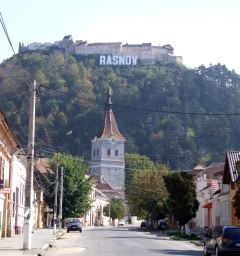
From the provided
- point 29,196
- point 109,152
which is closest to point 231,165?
point 29,196

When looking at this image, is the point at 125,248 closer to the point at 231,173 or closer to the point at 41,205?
the point at 231,173

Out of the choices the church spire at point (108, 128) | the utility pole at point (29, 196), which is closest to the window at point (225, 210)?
the utility pole at point (29, 196)

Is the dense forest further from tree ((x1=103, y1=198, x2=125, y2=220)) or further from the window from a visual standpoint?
the window

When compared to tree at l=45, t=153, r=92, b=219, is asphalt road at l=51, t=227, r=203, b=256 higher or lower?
lower

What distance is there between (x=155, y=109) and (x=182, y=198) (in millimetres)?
123132

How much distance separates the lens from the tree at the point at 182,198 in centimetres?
5012

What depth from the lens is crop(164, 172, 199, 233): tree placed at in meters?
50.1

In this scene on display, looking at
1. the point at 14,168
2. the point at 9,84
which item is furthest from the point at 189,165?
the point at 14,168

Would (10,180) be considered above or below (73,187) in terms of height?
below

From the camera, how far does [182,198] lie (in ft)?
165

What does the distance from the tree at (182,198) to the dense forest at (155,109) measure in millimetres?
77714

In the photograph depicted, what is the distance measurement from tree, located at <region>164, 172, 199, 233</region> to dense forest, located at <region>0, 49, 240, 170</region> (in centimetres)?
7771

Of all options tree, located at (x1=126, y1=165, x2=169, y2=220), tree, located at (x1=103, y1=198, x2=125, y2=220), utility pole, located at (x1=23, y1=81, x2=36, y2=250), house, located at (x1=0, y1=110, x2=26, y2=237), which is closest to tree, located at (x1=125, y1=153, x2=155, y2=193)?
tree, located at (x1=103, y1=198, x2=125, y2=220)

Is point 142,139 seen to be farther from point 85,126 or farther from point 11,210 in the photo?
point 11,210
